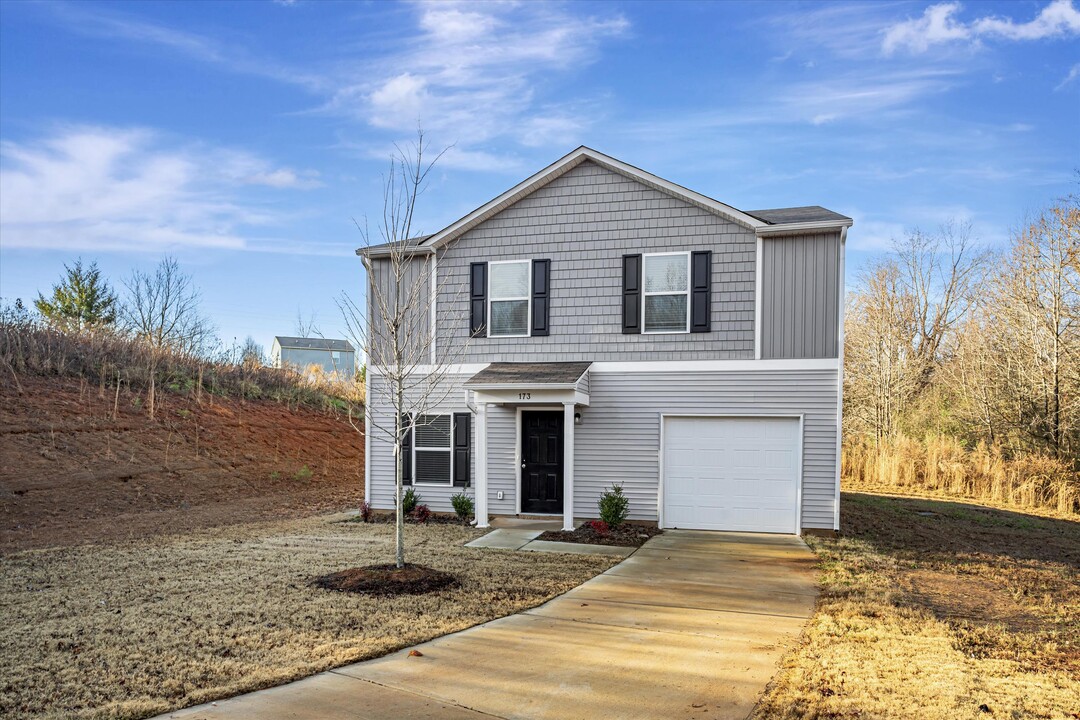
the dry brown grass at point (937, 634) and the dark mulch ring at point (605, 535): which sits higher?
the dry brown grass at point (937, 634)

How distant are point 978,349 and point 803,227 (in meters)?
15.4

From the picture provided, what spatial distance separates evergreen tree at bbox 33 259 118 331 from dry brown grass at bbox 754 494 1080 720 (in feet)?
99.3

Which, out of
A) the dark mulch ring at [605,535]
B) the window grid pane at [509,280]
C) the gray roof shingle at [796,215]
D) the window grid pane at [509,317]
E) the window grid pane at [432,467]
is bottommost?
the dark mulch ring at [605,535]

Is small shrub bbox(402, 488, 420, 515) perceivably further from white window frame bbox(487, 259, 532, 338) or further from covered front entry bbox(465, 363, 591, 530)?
white window frame bbox(487, 259, 532, 338)

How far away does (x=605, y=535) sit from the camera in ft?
38.6

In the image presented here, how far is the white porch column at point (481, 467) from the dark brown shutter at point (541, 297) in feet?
5.75

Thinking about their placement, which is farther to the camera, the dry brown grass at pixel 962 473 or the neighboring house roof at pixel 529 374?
the dry brown grass at pixel 962 473

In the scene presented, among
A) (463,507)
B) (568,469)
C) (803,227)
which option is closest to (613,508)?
(568,469)

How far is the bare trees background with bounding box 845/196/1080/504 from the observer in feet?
64.7

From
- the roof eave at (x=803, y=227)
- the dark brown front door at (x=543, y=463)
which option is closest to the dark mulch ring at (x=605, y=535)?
A: the dark brown front door at (x=543, y=463)

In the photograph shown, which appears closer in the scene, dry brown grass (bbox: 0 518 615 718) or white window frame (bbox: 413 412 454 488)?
dry brown grass (bbox: 0 518 615 718)

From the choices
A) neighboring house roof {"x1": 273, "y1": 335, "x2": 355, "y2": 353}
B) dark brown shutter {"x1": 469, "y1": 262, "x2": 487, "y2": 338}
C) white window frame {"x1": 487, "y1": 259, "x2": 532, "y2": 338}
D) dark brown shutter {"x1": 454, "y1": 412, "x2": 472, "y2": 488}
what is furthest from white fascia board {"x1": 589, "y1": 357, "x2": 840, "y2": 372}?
neighboring house roof {"x1": 273, "y1": 335, "x2": 355, "y2": 353}

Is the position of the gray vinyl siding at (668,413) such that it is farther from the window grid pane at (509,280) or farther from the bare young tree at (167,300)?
the bare young tree at (167,300)

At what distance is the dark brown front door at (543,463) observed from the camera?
1344cm
